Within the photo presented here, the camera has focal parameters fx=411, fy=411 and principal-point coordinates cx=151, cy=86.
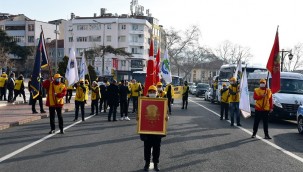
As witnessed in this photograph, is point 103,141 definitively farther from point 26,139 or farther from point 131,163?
point 131,163

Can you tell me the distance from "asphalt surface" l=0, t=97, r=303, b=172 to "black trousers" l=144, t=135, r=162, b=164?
0.31 m

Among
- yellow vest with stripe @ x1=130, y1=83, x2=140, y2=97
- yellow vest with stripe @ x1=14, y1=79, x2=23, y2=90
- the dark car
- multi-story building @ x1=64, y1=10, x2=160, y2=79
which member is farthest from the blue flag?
multi-story building @ x1=64, y1=10, x2=160, y2=79

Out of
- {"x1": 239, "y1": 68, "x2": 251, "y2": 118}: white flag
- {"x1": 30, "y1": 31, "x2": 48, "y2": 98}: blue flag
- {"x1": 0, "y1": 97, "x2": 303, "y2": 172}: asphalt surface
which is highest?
{"x1": 30, "y1": 31, "x2": 48, "y2": 98}: blue flag

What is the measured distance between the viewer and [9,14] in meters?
108

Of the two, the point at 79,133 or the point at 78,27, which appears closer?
the point at 79,133

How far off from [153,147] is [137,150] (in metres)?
2.10

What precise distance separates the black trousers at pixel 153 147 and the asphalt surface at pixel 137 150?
0.31 metres

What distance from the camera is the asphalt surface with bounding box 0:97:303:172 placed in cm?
818

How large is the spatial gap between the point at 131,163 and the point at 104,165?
596mm

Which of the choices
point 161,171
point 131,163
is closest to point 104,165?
point 131,163

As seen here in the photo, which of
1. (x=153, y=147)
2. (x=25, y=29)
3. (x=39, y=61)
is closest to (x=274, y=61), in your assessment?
(x=153, y=147)

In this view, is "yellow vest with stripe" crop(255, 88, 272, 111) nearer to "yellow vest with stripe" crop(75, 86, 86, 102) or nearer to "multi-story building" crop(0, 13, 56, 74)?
"yellow vest with stripe" crop(75, 86, 86, 102)

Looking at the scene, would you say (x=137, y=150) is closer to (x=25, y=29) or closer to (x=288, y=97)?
(x=288, y=97)

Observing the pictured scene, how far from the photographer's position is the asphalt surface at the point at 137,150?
8.18 m
